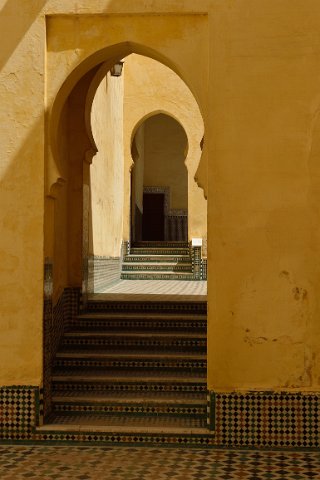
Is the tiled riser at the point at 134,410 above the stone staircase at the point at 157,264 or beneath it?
beneath

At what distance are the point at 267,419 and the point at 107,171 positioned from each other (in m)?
6.16

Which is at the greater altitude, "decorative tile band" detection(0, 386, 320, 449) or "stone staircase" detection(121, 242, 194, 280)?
"stone staircase" detection(121, 242, 194, 280)

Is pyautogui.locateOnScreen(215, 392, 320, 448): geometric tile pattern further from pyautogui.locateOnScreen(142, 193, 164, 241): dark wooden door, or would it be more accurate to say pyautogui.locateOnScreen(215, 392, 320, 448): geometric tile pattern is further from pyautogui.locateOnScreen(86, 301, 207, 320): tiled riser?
pyautogui.locateOnScreen(142, 193, 164, 241): dark wooden door

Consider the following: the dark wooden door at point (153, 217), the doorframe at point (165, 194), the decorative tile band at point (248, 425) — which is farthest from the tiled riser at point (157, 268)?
the decorative tile band at point (248, 425)

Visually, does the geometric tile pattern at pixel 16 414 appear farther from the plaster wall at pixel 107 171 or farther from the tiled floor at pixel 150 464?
the plaster wall at pixel 107 171

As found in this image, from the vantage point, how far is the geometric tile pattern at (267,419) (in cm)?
443

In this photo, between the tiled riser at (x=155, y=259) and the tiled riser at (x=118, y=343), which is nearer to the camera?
the tiled riser at (x=118, y=343)

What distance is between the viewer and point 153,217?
739 inches

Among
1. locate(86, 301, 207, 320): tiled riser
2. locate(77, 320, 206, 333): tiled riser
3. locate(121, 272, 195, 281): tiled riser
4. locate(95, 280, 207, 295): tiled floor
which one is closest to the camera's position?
locate(77, 320, 206, 333): tiled riser

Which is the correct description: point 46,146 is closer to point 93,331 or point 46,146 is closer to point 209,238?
point 209,238

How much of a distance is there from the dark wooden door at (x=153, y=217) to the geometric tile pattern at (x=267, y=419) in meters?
14.3

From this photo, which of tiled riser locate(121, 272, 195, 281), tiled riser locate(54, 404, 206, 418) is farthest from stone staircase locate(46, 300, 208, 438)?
tiled riser locate(121, 272, 195, 281)

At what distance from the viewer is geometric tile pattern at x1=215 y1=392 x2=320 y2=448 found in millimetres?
4434

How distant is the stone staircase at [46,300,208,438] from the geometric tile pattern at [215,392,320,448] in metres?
0.20
